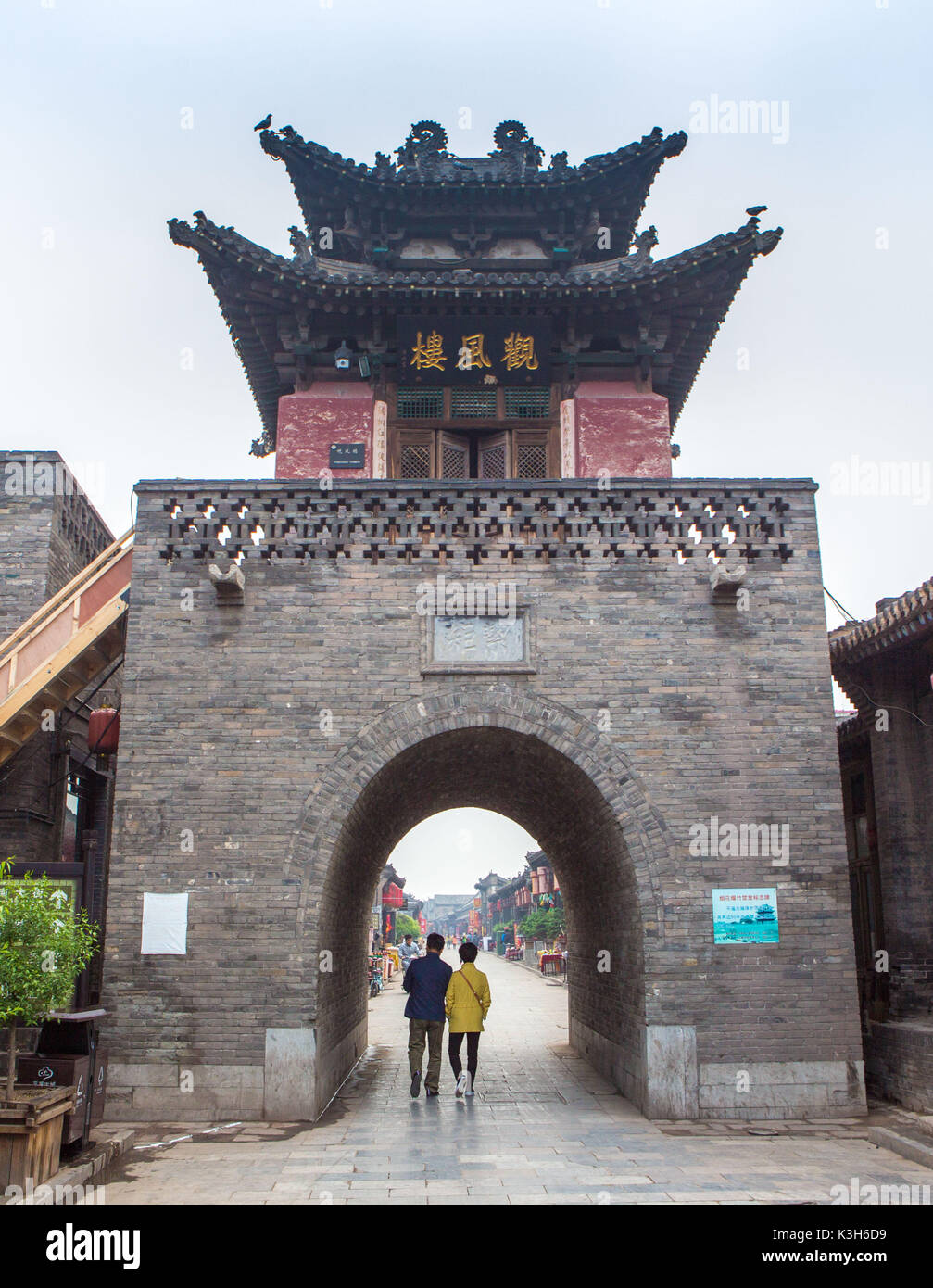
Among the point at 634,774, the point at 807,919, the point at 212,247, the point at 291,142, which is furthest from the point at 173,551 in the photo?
the point at 807,919

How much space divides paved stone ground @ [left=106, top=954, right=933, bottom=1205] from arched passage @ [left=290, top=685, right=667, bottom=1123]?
2.32 ft

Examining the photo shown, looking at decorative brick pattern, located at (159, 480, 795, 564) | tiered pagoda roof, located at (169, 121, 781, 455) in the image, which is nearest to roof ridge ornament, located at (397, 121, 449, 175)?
tiered pagoda roof, located at (169, 121, 781, 455)

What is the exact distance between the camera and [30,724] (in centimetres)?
1006

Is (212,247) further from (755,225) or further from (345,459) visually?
(755,225)

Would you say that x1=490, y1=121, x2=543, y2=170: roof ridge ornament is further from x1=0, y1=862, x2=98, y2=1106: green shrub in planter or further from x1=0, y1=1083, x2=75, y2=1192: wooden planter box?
x1=0, y1=1083, x2=75, y2=1192: wooden planter box

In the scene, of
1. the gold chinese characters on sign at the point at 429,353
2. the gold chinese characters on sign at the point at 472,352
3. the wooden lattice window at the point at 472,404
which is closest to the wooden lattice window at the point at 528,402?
the wooden lattice window at the point at 472,404

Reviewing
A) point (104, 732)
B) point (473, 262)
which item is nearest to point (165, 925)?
point (104, 732)

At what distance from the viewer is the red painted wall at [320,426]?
11312 mm

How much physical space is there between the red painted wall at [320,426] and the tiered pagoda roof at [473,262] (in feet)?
1.06

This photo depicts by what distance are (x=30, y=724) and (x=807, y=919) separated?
7804 mm

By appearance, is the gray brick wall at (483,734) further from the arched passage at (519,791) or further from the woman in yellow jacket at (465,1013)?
the woman in yellow jacket at (465,1013)

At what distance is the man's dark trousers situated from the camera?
32.8 ft

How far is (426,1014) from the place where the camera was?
394 inches

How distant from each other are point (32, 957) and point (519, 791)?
678 cm
